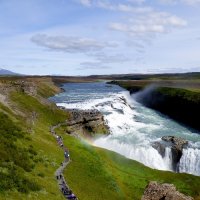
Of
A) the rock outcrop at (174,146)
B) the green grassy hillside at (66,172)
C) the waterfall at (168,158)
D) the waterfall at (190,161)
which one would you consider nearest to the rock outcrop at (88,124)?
the green grassy hillside at (66,172)

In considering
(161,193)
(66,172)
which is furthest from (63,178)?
(161,193)

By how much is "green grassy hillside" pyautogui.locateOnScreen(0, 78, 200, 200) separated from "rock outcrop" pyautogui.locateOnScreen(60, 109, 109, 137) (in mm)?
14171

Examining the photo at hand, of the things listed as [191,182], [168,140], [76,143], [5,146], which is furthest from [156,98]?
[5,146]

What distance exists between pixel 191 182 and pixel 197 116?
2545 inches

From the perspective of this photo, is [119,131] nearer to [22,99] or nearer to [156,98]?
[22,99]

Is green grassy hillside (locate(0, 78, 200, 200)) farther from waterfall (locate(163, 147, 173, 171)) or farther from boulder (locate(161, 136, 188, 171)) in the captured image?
boulder (locate(161, 136, 188, 171))

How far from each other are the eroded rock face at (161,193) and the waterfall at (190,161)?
25006 millimetres

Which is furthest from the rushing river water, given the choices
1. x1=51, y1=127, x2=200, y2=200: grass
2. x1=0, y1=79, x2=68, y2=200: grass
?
x1=0, y1=79, x2=68, y2=200: grass

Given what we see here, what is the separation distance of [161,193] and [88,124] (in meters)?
49.8

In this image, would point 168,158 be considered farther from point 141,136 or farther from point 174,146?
point 141,136

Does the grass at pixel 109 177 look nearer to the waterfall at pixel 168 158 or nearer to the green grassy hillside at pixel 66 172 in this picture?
the green grassy hillside at pixel 66 172

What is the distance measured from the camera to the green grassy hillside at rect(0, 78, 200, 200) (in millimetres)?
42644

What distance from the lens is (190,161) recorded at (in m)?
80.1

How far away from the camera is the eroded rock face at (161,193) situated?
4925 cm
